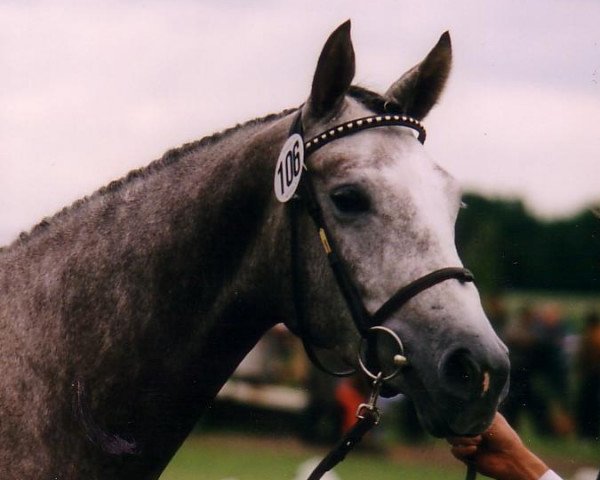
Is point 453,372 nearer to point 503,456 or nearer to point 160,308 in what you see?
point 503,456

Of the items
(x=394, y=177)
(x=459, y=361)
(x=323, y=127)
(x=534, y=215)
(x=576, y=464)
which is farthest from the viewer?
(x=534, y=215)

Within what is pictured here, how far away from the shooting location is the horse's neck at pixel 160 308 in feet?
13.0

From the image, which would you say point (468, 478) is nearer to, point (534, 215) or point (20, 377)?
point (20, 377)

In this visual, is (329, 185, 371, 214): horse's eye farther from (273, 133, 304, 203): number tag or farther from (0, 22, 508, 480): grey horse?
(273, 133, 304, 203): number tag

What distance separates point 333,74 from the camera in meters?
3.95

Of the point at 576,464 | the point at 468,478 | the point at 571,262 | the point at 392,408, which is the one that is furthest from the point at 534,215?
the point at 468,478

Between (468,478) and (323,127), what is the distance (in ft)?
4.77

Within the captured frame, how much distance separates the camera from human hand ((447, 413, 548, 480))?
4.09 metres

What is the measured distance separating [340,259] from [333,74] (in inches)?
27.8

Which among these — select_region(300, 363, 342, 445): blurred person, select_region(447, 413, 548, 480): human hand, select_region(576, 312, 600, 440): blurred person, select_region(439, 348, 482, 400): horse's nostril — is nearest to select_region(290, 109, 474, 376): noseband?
select_region(439, 348, 482, 400): horse's nostril

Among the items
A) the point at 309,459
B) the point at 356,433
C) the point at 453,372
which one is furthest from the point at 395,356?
the point at 309,459

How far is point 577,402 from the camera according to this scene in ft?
60.7

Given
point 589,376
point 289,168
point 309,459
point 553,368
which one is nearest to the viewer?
point 289,168

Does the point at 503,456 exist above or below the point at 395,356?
below
